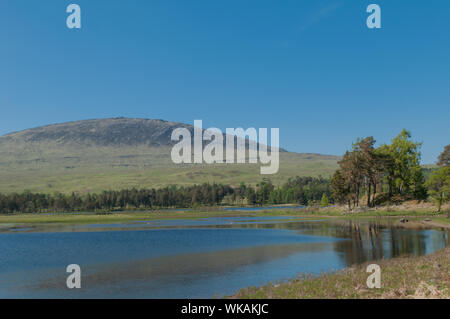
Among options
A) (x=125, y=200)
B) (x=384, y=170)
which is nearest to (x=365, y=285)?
(x=384, y=170)

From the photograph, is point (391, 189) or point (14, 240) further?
point (391, 189)

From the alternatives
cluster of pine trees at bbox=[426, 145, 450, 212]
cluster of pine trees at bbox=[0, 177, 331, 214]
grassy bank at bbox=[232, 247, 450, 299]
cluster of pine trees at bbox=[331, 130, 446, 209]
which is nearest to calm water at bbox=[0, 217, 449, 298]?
grassy bank at bbox=[232, 247, 450, 299]

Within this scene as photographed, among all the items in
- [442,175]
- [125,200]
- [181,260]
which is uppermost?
[442,175]

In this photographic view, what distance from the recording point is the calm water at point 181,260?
1060 inches

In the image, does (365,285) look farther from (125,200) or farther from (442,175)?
(125,200)

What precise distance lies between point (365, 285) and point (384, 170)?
280ft

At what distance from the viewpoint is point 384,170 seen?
102000 mm

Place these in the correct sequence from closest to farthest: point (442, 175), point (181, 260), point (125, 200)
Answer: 1. point (181, 260)
2. point (442, 175)
3. point (125, 200)

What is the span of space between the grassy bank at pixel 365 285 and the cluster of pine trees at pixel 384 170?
70587 mm

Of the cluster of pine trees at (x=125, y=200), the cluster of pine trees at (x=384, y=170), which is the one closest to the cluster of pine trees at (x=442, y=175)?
the cluster of pine trees at (x=384, y=170)

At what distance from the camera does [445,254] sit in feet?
111
